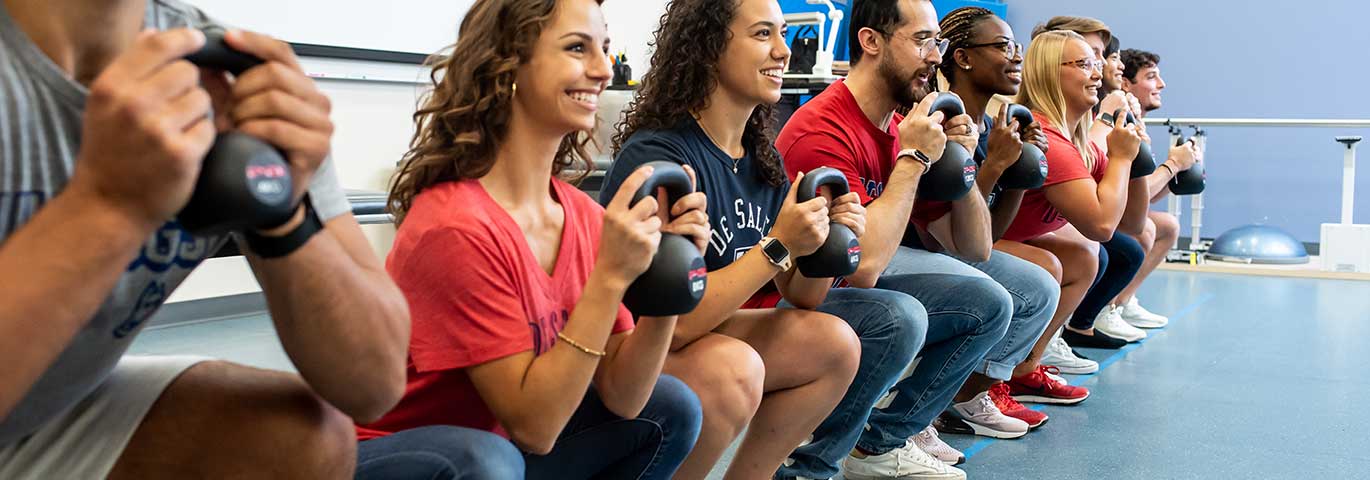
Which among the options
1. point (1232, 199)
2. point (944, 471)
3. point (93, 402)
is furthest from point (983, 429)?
point (1232, 199)

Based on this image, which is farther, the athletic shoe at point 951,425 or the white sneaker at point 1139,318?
the white sneaker at point 1139,318

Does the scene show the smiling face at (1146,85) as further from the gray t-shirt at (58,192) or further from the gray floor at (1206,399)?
the gray t-shirt at (58,192)

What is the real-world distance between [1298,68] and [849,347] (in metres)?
6.92

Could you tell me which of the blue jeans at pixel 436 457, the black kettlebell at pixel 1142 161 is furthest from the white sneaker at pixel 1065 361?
the blue jeans at pixel 436 457

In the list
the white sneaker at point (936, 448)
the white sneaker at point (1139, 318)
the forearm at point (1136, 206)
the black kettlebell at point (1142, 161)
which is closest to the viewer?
the white sneaker at point (936, 448)

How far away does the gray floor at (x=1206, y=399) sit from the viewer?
9.78 feet

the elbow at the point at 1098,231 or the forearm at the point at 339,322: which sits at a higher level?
the forearm at the point at 339,322

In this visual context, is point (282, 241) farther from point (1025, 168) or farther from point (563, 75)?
point (1025, 168)

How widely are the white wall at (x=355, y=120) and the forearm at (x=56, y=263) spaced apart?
12.9 feet

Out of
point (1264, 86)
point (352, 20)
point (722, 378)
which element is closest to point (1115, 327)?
point (722, 378)

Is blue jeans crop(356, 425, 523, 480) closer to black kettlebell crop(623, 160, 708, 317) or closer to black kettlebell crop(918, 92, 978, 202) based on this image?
black kettlebell crop(623, 160, 708, 317)

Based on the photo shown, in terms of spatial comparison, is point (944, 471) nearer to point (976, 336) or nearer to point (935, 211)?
point (976, 336)

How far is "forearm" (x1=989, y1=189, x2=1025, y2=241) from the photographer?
125 inches

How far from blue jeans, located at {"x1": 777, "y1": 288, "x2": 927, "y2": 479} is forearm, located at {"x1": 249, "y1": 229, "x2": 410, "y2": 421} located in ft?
4.24
